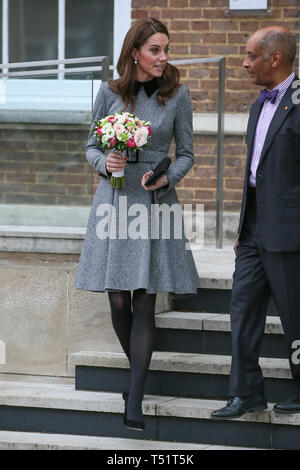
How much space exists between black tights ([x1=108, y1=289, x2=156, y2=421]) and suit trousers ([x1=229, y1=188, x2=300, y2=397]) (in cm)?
41

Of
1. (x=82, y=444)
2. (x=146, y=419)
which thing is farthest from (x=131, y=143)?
(x=82, y=444)

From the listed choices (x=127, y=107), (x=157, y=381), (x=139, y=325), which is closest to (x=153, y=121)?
(x=127, y=107)

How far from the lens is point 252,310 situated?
5230mm

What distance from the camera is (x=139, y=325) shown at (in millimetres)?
5309

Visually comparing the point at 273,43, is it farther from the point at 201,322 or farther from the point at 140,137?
the point at 201,322

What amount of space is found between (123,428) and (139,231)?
1032 mm

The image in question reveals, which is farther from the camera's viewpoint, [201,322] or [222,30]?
[222,30]

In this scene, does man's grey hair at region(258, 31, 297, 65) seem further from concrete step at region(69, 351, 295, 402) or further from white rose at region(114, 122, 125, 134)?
concrete step at region(69, 351, 295, 402)

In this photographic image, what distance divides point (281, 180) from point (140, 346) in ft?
3.46

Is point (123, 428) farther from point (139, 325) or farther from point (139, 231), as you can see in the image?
point (139, 231)

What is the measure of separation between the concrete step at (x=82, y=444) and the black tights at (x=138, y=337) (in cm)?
25

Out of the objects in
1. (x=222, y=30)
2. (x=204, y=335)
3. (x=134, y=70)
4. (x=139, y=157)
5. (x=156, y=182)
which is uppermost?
(x=222, y=30)

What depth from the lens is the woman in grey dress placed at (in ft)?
17.4

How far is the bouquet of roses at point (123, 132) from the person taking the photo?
5184 millimetres
